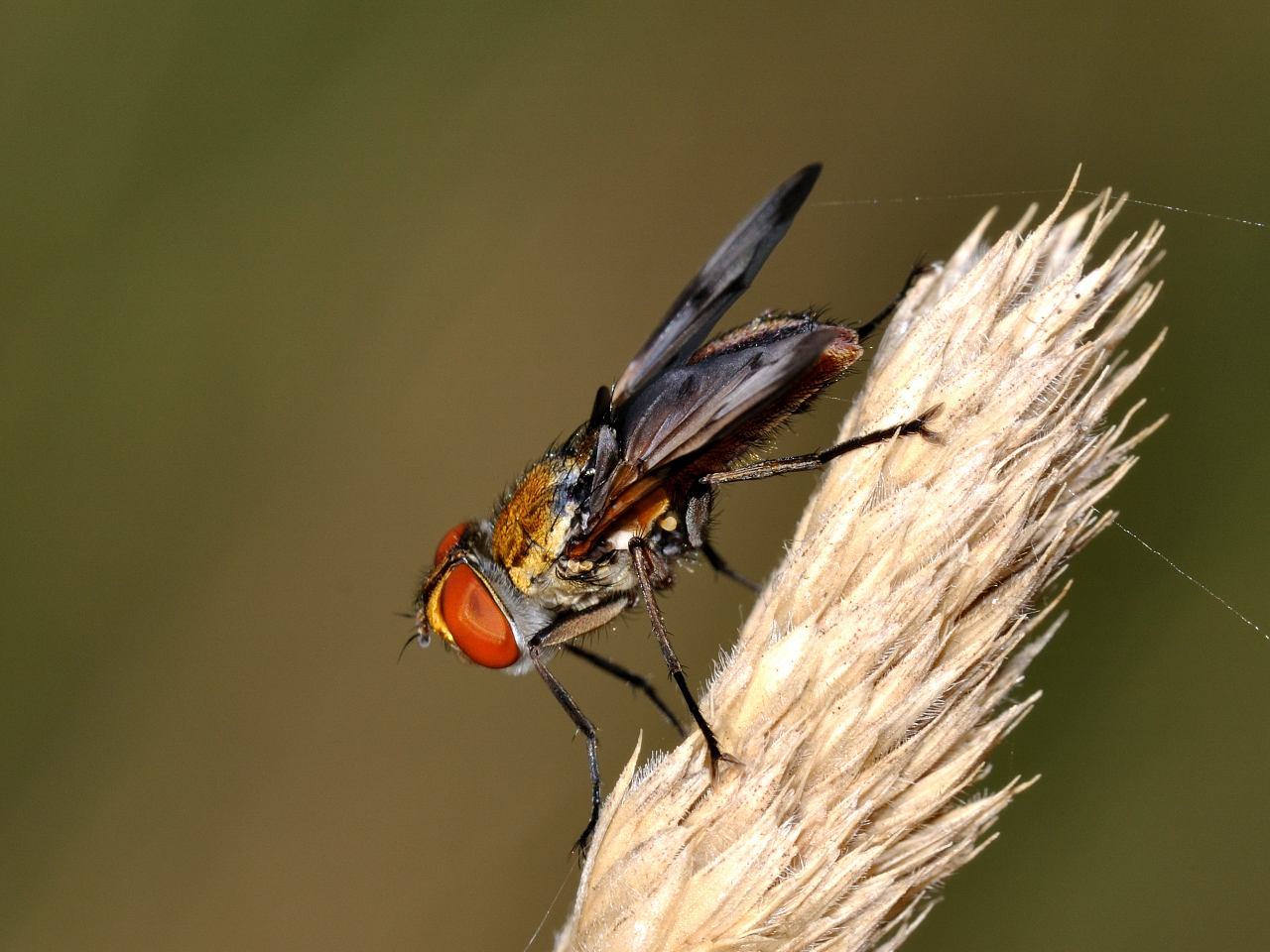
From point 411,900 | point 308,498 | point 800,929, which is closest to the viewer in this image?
point 800,929

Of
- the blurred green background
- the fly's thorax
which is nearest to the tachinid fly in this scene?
the fly's thorax

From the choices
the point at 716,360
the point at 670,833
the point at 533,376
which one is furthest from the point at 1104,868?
the point at 533,376

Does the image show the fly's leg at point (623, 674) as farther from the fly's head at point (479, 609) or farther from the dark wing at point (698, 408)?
the dark wing at point (698, 408)

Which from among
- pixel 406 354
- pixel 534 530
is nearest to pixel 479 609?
pixel 534 530

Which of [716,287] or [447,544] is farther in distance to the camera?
[716,287]

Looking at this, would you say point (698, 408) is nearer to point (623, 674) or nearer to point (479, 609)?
point (479, 609)

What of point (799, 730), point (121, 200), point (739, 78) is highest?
point (739, 78)

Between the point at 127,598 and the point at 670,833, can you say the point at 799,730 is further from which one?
the point at 127,598
